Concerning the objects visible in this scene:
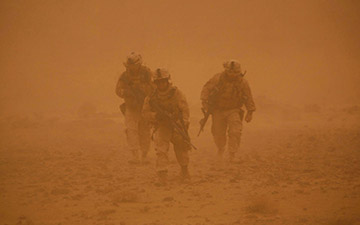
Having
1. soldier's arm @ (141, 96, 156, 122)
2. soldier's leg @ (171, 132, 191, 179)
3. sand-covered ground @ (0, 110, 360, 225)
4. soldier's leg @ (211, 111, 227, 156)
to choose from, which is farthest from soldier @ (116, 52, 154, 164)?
soldier's leg @ (171, 132, 191, 179)

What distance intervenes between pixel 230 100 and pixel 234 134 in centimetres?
74

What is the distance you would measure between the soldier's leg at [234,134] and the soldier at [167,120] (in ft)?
5.87

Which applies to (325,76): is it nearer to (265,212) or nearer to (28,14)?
(265,212)

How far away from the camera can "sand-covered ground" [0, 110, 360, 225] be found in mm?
5641

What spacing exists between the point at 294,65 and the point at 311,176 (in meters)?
50.2

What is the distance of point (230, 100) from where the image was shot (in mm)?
9445

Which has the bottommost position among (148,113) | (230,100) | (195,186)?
(195,186)

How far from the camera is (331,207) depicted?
5742mm

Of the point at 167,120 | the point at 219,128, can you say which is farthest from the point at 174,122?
the point at 219,128

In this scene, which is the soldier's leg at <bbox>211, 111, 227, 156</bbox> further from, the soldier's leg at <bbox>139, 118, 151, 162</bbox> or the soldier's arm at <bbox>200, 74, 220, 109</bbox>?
the soldier's leg at <bbox>139, 118, 151, 162</bbox>

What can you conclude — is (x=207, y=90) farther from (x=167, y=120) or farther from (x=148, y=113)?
(x=148, y=113)

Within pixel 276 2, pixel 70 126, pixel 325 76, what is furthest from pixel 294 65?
pixel 70 126

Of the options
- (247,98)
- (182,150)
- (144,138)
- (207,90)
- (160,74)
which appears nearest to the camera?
(160,74)

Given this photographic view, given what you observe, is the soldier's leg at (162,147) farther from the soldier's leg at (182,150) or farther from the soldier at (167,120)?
the soldier's leg at (182,150)
